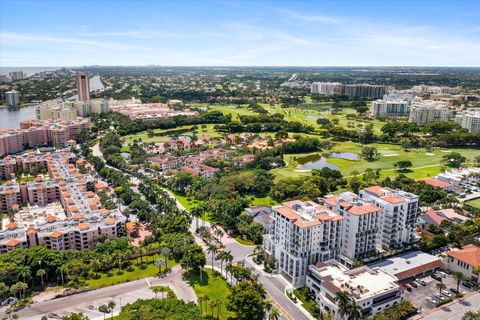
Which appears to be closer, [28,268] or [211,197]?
[28,268]

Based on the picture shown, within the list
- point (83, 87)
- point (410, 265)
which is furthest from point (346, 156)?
point (83, 87)

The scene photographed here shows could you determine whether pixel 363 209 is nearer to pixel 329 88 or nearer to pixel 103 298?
pixel 103 298

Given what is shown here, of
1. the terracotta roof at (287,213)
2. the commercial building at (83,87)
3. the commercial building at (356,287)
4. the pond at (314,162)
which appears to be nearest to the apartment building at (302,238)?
the terracotta roof at (287,213)

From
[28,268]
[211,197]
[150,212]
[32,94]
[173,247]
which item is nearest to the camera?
[28,268]

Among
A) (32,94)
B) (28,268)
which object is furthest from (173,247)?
(32,94)

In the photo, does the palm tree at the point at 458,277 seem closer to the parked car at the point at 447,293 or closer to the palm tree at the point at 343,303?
the parked car at the point at 447,293

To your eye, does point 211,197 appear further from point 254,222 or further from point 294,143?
point 294,143
